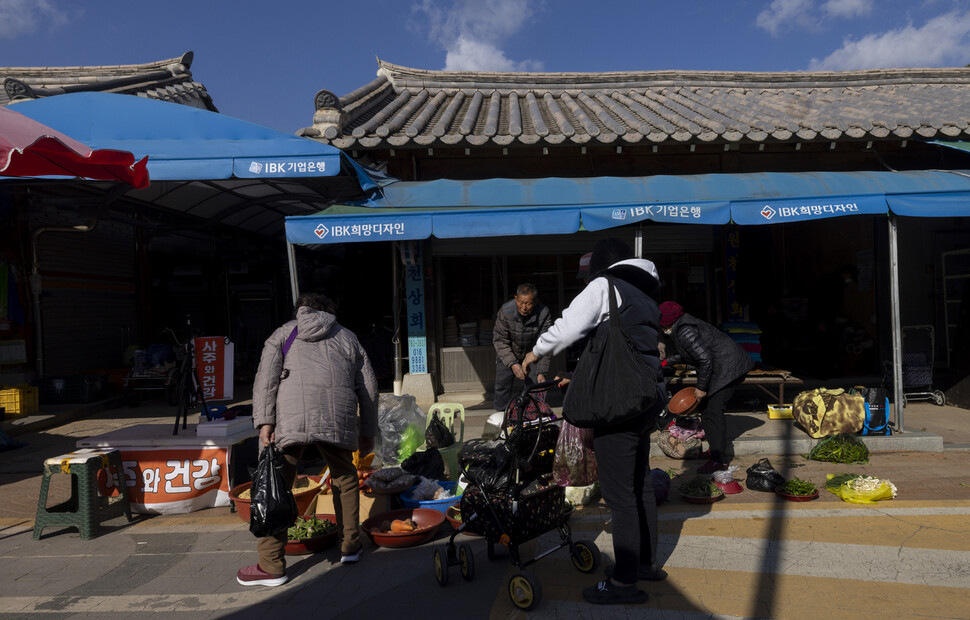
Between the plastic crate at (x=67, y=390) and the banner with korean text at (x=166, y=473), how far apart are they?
19.7 ft

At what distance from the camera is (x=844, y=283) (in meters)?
10.5

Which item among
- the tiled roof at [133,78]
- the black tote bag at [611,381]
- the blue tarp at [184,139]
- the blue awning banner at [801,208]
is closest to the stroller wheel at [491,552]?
the black tote bag at [611,381]

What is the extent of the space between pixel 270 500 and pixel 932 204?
7.13 m

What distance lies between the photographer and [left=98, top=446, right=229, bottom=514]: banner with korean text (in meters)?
5.27

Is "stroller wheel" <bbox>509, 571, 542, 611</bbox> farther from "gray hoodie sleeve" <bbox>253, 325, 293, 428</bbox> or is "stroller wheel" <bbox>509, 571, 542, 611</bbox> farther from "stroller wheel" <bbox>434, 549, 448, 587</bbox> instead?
"gray hoodie sleeve" <bbox>253, 325, 293, 428</bbox>

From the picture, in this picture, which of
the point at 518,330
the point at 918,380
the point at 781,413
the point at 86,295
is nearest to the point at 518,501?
the point at 518,330

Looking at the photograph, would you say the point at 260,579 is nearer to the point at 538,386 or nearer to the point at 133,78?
the point at 538,386

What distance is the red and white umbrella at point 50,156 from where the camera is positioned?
3842 millimetres

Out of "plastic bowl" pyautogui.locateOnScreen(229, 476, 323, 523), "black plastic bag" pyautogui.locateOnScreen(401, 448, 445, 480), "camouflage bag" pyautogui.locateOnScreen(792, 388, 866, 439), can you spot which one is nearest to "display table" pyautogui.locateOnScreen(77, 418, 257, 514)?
"plastic bowl" pyautogui.locateOnScreen(229, 476, 323, 523)

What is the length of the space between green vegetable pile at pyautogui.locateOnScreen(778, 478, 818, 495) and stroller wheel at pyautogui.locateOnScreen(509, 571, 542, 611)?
2.78 meters

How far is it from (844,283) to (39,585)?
1125 cm

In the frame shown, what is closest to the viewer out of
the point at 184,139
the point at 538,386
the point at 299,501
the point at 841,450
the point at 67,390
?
the point at 538,386

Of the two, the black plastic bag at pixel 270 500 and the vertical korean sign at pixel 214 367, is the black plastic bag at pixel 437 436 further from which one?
the black plastic bag at pixel 270 500

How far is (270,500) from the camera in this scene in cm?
369
